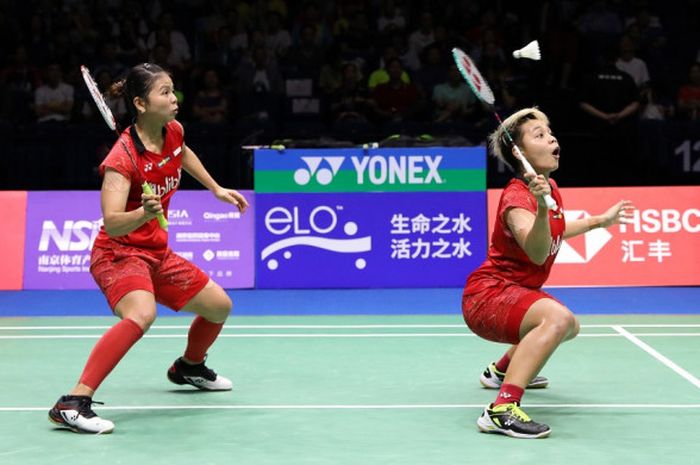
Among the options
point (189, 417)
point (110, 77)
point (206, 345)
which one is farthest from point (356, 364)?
point (110, 77)

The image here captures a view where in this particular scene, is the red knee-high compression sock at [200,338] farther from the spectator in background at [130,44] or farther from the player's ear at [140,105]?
the spectator in background at [130,44]

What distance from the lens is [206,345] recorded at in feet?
18.9

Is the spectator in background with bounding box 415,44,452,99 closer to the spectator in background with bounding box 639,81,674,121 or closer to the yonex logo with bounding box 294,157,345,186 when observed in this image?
the spectator in background with bounding box 639,81,674,121

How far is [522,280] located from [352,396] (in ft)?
3.27

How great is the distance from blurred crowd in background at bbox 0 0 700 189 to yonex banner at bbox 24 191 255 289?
2.25 m

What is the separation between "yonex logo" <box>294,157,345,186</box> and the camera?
9602 mm

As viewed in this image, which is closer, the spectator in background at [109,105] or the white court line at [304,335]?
the white court line at [304,335]

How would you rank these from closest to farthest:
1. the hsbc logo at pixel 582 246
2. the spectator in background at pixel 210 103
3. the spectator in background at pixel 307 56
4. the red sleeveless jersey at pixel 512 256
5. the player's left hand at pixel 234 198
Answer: the red sleeveless jersey at pixel 512 256 < the player's left hand at pixel 234 198 < the hsbc logo at pixel 582 246 < the spectator in background at pixel 210 103 < the spectator in background at pixel 307 56

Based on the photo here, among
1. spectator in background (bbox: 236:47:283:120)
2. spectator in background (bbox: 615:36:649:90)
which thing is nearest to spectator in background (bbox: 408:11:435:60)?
spectator in background (bbox: 236:47:283:120)

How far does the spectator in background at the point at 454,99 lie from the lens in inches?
484

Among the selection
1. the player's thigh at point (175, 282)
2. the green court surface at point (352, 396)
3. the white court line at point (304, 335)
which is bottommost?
the white court line at point (304, 335)

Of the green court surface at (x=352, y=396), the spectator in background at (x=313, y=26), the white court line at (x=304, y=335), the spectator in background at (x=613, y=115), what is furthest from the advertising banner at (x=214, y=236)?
the spectator in background at (x=313, y=26)

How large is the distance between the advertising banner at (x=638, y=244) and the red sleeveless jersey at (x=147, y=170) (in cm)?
469

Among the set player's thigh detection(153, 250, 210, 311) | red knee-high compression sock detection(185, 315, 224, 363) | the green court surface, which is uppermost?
player's thigh detection(153, 250, 210, 311)
